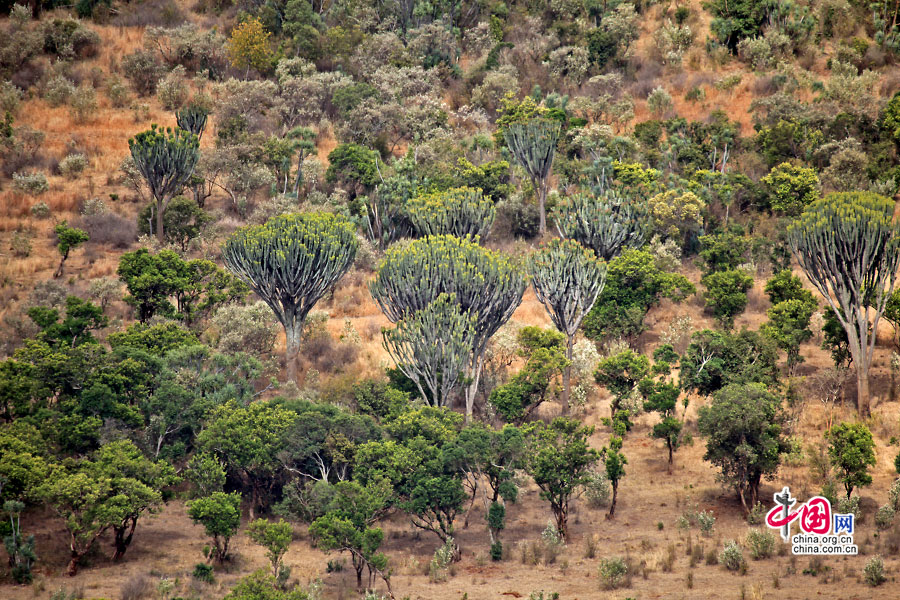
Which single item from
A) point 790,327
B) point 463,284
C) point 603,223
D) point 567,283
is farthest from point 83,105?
point 790,327

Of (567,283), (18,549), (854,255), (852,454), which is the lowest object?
(18,549)

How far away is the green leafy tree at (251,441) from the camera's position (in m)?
29.2

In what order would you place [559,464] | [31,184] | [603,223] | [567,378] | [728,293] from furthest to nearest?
[31,184]
[603,223]
[728,293]
[567,378]
[559,464]

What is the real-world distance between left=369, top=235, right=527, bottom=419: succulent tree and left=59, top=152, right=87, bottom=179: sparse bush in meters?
25.4

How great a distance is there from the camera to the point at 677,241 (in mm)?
46781

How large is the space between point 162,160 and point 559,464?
25208 mm

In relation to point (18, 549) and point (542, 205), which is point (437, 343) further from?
point (542, 205)

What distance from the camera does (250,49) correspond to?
62.2 meters

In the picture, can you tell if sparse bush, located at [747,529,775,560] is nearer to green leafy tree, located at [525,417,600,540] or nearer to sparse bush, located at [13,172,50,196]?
green leafy tree, located at [525,417,600,540]

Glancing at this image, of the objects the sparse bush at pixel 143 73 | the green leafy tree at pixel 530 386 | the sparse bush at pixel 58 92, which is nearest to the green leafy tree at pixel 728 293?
the green leafy tree at pixel 530 386

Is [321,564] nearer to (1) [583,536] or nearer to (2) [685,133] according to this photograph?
(1) [583,536]

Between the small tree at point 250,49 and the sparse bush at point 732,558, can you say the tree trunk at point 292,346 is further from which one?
the small tree at point 250,49

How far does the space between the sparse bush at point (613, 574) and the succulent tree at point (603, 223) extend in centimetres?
1801

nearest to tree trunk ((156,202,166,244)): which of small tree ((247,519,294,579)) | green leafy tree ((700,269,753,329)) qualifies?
small tree ((247,519,294,579))
